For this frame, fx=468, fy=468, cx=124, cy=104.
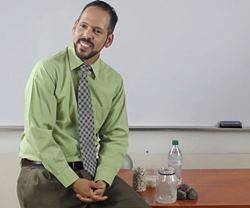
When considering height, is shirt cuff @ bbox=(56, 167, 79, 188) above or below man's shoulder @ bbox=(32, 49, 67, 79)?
below

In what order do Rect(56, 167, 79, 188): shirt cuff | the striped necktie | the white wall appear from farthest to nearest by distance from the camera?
the white wall → the striped necktie → Rect(56, 167, 79, 188): shirt cuff

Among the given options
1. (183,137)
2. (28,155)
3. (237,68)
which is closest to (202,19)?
(237,68)

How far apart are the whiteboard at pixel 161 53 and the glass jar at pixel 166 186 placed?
59 centimetres

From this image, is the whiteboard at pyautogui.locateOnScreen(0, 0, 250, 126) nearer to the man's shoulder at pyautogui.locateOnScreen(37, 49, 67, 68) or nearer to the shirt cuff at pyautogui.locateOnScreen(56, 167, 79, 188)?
the man's shoulder at pyautogui.locateOnScreen(37, 49, 67, 68)

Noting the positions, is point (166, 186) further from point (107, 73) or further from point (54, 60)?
point (54, 60)

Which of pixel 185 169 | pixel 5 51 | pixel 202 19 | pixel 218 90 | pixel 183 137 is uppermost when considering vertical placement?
pixel 202 19

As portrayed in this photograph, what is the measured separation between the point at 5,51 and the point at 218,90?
1204 mm

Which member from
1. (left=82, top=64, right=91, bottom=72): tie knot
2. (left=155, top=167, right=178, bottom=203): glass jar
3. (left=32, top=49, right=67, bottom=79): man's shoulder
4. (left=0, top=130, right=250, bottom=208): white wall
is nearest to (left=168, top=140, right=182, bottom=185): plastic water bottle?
(left=0, top=130, right=250, bottom=208): white wall

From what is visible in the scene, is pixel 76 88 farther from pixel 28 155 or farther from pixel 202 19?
pixel 202 19

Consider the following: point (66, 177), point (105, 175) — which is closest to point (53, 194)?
point (66, 177)

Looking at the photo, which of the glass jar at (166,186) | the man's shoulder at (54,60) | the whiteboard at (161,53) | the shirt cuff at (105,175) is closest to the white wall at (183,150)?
the whiteboard at (161,53)

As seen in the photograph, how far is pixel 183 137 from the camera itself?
269 cm

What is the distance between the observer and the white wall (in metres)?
2.66

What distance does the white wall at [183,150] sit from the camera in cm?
266
